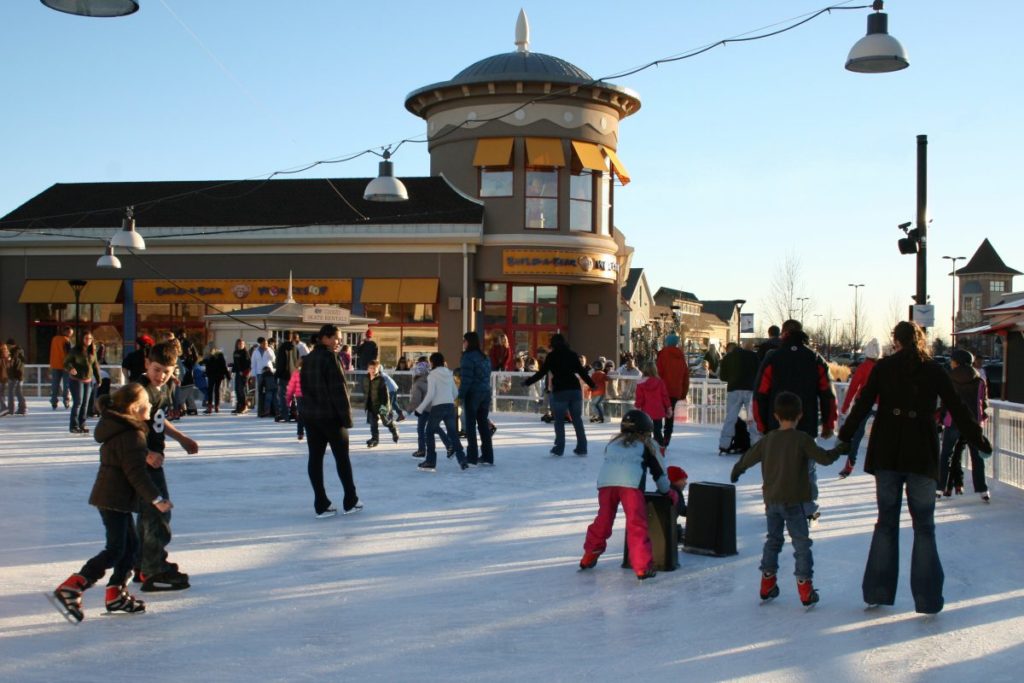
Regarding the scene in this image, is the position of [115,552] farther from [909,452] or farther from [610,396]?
[610,396]

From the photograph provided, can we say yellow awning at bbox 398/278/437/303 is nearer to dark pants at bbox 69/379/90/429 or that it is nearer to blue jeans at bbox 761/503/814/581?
dark pants at bbox 69/379/90/429

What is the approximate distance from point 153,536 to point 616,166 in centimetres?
2899

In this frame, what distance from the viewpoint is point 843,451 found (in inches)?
257

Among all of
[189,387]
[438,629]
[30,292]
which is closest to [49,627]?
[438,629]

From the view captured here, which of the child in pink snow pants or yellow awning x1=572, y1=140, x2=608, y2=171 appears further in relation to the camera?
yellow awning x1=572, y1=140, x2=608, y2=171

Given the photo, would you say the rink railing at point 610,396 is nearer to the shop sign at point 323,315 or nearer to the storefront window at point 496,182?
the shop sign at point 323,315

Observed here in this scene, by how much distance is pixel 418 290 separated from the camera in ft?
106

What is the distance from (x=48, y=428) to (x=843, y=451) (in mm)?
15723

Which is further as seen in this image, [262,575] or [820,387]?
[820,387]

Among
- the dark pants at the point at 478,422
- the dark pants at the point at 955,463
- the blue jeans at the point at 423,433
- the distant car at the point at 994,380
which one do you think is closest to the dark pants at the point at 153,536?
the blue jeans at the point at 423,433

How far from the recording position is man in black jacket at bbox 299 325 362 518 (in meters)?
9.82

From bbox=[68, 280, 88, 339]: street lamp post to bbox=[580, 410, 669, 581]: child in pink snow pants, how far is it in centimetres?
2769

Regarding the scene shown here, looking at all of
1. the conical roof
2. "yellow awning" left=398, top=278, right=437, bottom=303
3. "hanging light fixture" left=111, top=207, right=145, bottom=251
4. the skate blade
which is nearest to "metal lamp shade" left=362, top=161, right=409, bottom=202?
"hanging light fixture" left=111, top=207, right=145, bottom=251

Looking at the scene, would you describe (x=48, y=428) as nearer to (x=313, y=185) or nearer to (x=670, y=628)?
(x=670, y=628)
